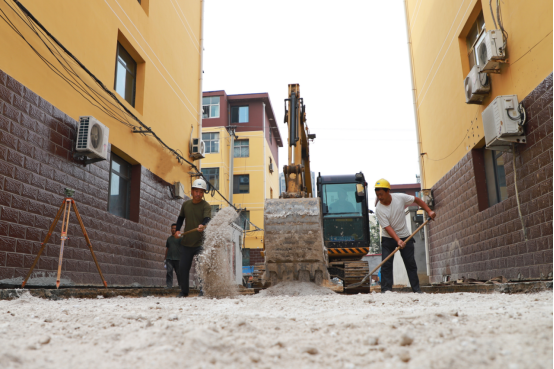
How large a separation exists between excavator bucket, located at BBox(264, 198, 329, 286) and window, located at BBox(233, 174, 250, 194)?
83.9ft

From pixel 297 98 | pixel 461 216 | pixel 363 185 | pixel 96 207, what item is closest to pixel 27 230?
pixel 96 207

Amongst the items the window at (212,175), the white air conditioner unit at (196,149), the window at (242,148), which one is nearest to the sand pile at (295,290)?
the white air conditioner unit at (196,149)

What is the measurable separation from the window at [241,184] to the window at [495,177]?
24.4m

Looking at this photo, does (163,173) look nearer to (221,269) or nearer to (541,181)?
(221,269)

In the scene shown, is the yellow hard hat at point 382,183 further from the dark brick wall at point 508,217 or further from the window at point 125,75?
the window at point 125,75

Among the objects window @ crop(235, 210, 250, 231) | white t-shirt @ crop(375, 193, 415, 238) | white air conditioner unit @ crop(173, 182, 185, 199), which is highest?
window @ crop(235, 210, 250, 231)

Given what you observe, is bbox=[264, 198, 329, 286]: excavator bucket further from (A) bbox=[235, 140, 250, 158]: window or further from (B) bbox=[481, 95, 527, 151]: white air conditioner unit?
(A) bbox=[235, 140, 250, 158]: window

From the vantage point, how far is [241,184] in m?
33.0

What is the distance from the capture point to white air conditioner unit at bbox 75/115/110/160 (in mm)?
7961

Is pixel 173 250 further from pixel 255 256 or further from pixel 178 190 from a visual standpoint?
pixel 255 256

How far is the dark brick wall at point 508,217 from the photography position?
6258 mm

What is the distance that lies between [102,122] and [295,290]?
5.59m

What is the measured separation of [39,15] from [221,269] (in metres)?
5.23

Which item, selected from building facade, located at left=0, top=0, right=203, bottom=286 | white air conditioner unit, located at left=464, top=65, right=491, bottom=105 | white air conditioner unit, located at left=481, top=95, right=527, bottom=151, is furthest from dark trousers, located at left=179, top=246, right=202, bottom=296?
white air conditioner unit, located at left=464, top=65, right=491, bottom=105
